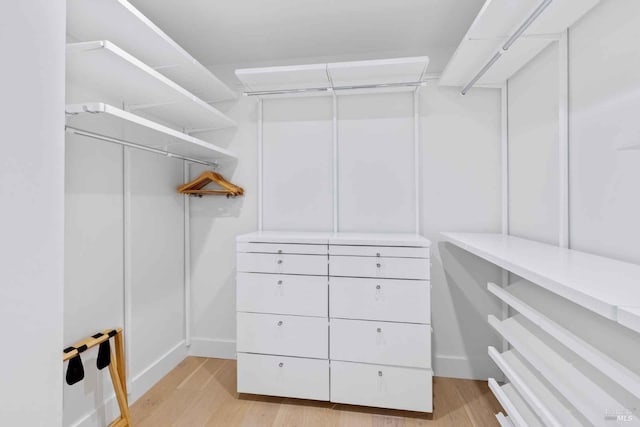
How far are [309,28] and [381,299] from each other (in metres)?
1.87

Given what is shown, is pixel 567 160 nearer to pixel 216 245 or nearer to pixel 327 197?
pixel 327 197

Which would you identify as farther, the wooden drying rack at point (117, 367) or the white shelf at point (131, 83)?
the wooden drying rack at point (117, 367)

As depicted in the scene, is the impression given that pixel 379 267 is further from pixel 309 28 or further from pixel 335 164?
pixel 309 28

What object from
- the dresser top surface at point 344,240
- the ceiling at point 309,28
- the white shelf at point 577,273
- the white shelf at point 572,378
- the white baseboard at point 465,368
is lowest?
the white baseboard at point 465,368

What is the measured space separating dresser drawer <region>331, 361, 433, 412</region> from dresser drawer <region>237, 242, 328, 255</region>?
72 centimetres

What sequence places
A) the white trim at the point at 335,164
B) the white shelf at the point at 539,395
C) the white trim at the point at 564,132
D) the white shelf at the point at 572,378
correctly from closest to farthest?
the white shelf at the point at 572,378
the white shelf at the point at 539,395
the white trim at the point at 564,132
the white trim at the point at 335,164

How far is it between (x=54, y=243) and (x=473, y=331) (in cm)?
252

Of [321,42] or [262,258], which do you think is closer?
[262,258]

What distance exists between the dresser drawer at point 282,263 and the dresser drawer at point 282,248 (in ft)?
0.08

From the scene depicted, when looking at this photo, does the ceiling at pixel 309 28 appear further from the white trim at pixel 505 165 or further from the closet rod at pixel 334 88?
the white trim at pixel 505 165

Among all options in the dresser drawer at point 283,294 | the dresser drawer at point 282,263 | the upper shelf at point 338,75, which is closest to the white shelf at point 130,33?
the upper shelf at point 338,75

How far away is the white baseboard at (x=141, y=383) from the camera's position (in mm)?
1686

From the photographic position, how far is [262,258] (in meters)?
1.99

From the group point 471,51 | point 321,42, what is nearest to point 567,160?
point 471,51
